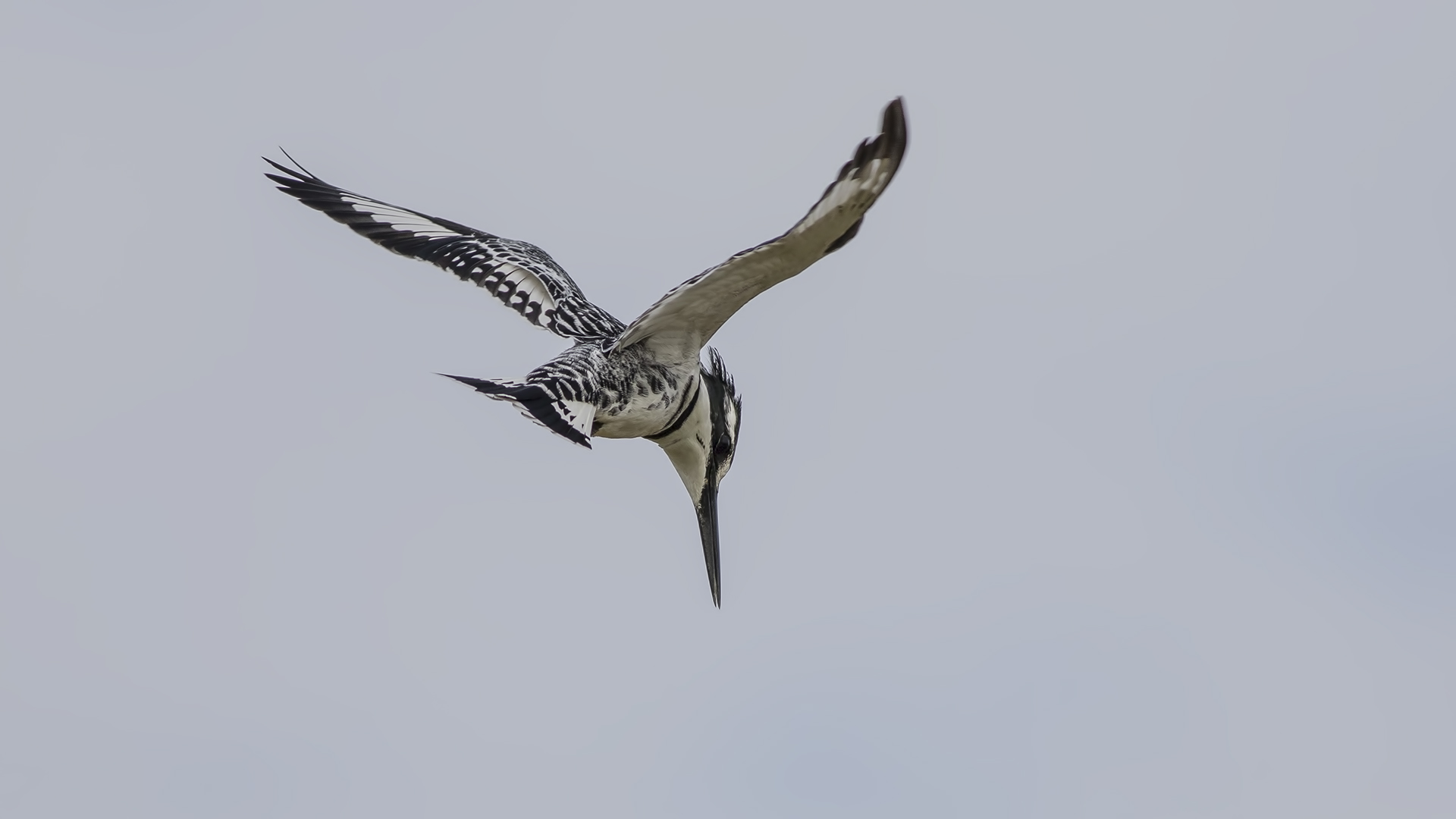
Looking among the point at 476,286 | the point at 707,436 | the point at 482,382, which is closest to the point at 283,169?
the point at 476,286

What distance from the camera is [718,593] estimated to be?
32.4ft

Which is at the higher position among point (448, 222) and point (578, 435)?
point (448, 222)

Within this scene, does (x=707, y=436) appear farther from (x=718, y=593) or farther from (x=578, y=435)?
(x=578, y=435)

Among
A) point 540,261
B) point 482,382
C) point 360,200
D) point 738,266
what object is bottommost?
point 482,382

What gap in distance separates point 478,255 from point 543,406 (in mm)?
2721

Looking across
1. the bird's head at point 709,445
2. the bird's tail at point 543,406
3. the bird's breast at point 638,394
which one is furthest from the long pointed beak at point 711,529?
the bird's tail at point 543,406

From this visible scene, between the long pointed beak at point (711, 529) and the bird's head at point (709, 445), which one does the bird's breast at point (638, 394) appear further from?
the long pointed beak at point (711, 529)

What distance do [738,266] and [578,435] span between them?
1.02 meters

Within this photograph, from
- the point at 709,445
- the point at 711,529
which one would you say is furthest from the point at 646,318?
the point at 711,529

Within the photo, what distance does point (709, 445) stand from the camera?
31.1ft

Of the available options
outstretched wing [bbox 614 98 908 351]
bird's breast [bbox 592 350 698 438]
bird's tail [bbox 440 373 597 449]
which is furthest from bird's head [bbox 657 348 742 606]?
bird's tail [bbox 440 373 597 449]

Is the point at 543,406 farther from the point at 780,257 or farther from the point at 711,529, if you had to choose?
the point at 711,529

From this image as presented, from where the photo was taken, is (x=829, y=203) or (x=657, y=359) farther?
(x=657, y=359)

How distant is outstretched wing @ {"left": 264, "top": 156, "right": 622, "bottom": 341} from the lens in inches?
357
